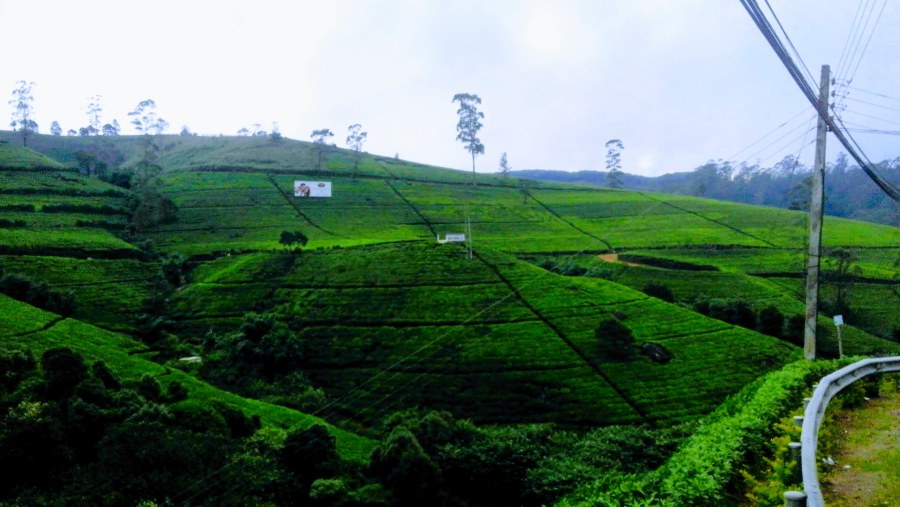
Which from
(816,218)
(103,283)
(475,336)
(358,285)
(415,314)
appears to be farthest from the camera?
(103,283)

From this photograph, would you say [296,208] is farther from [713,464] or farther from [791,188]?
[791,188]

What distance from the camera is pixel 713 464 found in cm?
923

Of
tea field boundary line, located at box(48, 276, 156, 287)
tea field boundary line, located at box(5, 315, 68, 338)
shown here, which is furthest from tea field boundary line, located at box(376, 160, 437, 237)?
tea field boundary line, located at box(5, 315, 68, 338)

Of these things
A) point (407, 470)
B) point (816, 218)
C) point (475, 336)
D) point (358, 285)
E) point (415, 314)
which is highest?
point (816, 218)

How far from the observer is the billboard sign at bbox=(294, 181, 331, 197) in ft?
298

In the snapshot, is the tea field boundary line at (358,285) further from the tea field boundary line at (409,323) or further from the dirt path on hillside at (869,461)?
the dirt path on hillside at (869,461)

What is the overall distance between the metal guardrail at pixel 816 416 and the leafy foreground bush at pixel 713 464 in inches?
31.3

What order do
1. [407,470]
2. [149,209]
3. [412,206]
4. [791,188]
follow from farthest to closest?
[791,188] < [412,206] < [149,209] < [407,470]

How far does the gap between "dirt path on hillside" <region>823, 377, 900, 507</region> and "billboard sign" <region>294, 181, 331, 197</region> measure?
83.6 metres

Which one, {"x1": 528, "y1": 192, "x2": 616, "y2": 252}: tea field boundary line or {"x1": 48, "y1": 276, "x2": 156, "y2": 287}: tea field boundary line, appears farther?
{"x1": 528, "y1": 192, "x2": 616, "y2": 252}: tea field boundary line

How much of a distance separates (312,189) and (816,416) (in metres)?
86.2

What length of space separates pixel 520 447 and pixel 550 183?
9426 cm

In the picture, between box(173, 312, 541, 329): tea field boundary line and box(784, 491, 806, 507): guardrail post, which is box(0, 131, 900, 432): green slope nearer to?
box(173, 312, 541, 329): tea field boundary line

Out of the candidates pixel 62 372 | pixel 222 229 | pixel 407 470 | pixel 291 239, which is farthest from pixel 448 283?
pixel 222 229
